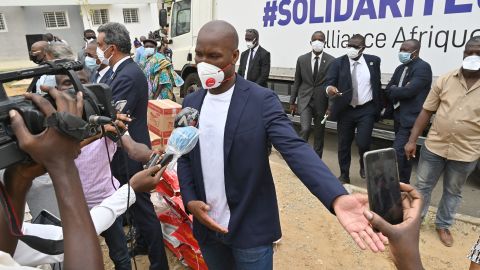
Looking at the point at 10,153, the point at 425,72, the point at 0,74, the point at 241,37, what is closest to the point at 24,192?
the point at 10,153

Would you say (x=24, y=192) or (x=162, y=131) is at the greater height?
(x=24, y=192)

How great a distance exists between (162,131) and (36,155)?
4213mm

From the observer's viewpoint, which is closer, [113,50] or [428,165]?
[113,50]

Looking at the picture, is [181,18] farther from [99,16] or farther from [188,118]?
[99,16]

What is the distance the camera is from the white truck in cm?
424

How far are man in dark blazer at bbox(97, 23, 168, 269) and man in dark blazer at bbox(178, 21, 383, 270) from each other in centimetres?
98

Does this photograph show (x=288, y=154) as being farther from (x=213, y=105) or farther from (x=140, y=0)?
(x=140, y=0)

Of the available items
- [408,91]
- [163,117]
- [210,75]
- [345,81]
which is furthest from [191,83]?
[210,75]

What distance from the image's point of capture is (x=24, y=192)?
99 centimetres

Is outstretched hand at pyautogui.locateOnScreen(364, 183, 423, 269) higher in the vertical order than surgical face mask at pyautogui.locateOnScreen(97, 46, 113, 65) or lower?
lower

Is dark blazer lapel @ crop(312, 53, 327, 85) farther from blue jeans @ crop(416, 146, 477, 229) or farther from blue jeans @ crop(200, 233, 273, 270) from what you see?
blue jeans @ crop(200, 233, 273, 270)

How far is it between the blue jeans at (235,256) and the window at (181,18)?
704cm

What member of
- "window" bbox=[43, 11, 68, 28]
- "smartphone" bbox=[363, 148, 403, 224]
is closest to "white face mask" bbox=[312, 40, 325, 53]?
"smartphone" bbox=[363, 148, 403, 224]

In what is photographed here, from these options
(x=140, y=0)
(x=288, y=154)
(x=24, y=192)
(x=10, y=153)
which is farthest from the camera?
(x=140, y=0)
